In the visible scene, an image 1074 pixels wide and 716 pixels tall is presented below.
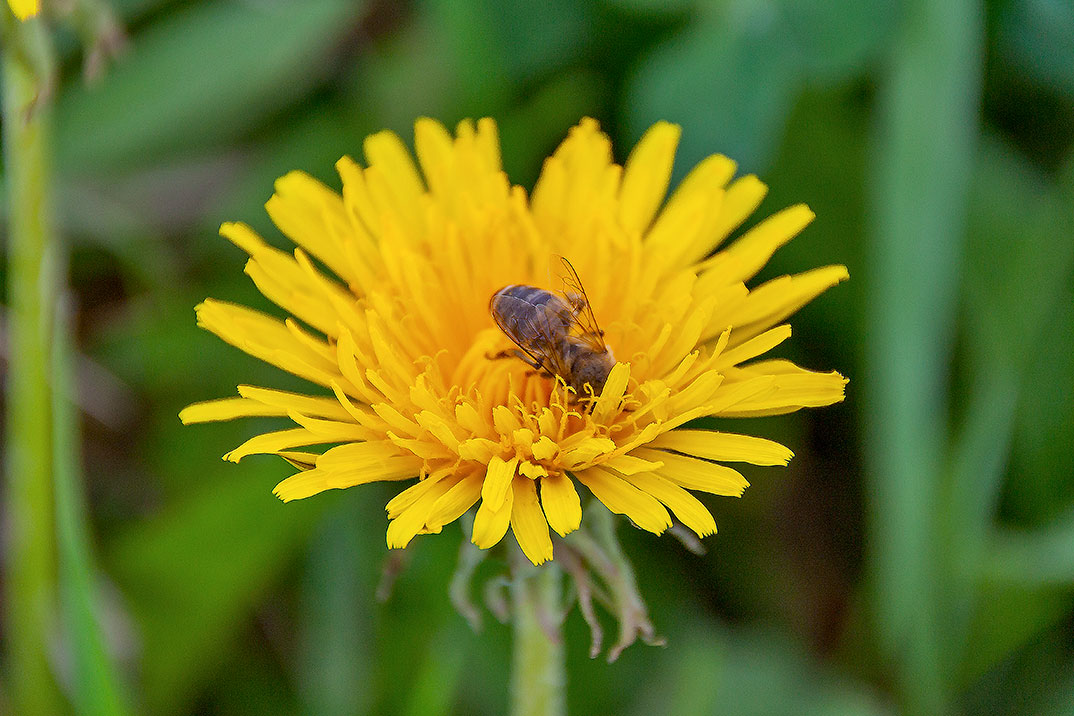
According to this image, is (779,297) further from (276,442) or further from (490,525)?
(276,442)

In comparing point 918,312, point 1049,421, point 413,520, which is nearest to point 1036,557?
point 1049,421

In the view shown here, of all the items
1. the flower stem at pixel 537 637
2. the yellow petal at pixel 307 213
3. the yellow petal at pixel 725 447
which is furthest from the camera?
the yellow petal at pixel 307 213

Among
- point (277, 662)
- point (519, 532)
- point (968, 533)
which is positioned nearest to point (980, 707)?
point (968, 533)

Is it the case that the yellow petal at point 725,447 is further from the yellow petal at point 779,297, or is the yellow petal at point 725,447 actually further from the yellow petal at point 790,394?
the yellow petal at point 779,297

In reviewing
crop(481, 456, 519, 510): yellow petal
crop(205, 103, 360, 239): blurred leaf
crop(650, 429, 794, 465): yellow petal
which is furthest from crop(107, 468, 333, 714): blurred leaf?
crop(650, 429, 794, 465): yellow petal

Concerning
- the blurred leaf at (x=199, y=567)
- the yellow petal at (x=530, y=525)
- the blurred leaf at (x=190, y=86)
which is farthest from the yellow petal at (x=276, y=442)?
the blurred leaf at (x=190, y=86)

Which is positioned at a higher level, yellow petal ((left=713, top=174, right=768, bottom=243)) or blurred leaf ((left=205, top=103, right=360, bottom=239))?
blurred leaf ((left=205, top=103, right=360, bottom=239))

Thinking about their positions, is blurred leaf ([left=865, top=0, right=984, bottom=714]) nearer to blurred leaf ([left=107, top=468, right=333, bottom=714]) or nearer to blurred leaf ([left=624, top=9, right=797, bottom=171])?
blurred leaf ([left=624, top=9, right=797, bottom=171])

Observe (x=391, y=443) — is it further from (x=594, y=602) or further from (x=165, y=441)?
(x=165, y=441)
